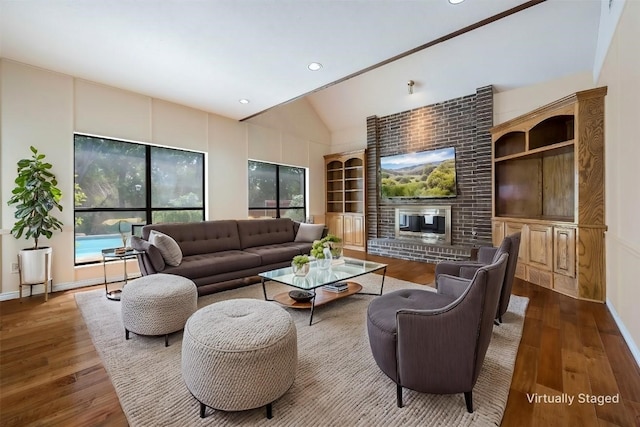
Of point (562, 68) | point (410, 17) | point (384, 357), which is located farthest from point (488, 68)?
point (384, 357)

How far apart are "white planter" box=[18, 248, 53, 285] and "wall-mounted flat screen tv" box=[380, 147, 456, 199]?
5.81 meters

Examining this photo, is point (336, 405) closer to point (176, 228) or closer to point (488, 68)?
point (176, 228)

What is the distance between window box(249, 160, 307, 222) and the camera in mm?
6339

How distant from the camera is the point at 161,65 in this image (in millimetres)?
3504

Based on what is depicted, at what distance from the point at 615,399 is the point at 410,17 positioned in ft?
10.3

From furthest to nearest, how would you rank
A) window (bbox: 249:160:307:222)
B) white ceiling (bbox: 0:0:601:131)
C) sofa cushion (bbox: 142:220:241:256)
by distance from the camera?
1. window (bbox: 249:160:307:222)
2. sofa cushion (bbox: 142:220:241:256)
3. white ceiling (bbox: 0:0:601:131)

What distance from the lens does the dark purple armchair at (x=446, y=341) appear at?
142cm

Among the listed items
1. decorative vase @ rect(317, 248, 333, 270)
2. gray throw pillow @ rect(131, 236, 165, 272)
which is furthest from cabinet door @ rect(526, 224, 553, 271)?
gray throw pillow @ rect(131, 236, 165, 272)

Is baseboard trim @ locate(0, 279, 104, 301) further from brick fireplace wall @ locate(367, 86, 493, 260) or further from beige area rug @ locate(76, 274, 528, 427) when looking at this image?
brick fireplace wall @ locate(367, 86, 493, 260)

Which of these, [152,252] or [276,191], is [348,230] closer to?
[276,191]

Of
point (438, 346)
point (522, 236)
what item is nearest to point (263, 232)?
point (438, 346)

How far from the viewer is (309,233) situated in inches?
196

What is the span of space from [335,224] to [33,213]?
18.6 ft

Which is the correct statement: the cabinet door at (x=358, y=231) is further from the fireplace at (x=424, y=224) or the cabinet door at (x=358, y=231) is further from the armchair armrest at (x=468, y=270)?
the armchair armrest at (x=468, y=270)
